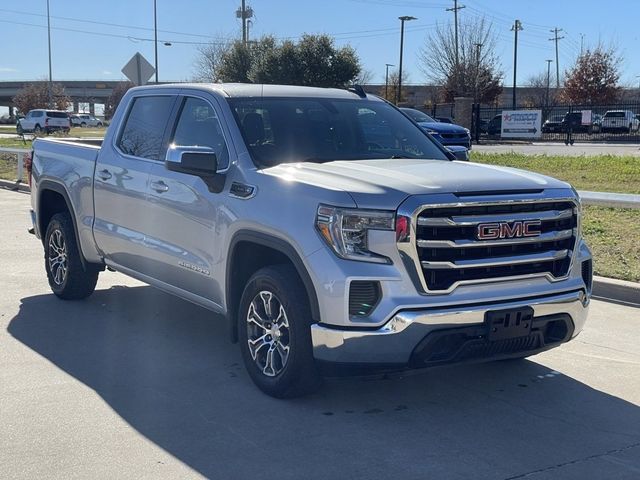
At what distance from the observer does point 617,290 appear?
8.09 m

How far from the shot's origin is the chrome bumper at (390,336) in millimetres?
4570

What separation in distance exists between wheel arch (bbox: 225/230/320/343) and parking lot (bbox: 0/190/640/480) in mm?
540

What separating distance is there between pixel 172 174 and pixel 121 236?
3.25 ft

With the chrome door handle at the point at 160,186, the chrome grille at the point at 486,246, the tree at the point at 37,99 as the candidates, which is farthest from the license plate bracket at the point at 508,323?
the tree at the point at 37,99

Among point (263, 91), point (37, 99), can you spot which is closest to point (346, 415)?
point (263, 91)

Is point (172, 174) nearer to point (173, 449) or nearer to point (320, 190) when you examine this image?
point (320, 190)

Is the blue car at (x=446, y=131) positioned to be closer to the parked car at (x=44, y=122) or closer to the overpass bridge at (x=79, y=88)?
the parked car at (x=44, y=122)

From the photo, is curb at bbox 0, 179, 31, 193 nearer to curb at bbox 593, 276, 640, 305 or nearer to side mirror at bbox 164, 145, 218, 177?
curb at bbox 593, 276, 640, 305

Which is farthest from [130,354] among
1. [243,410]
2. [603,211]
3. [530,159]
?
[530,159]

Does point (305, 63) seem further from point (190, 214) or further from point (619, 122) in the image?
point (190, 214)

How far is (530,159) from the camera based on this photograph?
21.2m

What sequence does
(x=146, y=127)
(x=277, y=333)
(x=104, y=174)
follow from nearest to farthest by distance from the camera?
(x=277, y=333) → (x=146, y=127) → (x=104, y=174)

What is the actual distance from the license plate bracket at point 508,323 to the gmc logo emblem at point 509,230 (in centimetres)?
43

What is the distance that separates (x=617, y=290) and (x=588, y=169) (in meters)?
10.4
